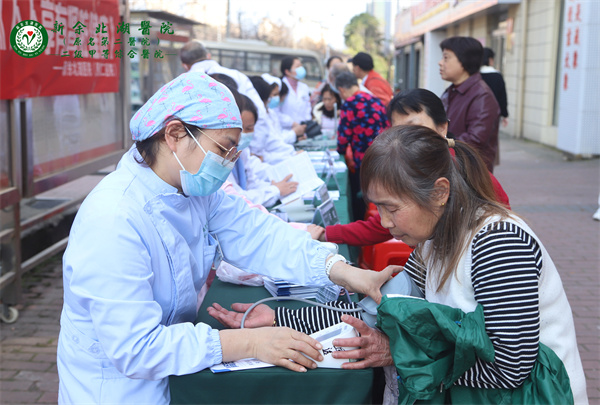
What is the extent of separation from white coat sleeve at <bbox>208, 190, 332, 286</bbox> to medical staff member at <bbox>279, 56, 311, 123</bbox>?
22.8 feet

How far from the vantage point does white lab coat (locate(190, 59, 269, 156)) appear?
16.6 feet

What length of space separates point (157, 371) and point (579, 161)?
10.7 metres

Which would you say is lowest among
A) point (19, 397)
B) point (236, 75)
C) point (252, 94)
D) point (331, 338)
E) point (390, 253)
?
point (19, 397)

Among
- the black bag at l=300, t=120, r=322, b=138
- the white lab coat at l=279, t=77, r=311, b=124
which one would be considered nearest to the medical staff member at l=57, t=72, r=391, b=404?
the black bag at l=300, t=120, r=322, b=138

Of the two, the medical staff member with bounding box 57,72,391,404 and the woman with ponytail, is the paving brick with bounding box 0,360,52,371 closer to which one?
the medical staff member with bounding box 57,72,391,404

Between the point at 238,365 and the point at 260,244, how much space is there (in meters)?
0.63

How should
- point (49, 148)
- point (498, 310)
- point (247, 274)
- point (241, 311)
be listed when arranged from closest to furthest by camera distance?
point (498, 310)
point (241, 311)
point (247, 274)
point (49, 148)

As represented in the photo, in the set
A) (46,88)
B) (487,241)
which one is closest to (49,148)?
(46,88)

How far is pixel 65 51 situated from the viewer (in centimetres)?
503

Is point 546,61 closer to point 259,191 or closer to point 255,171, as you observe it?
point 255,171

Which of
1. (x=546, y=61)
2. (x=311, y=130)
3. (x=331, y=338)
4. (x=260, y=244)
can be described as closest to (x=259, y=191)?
(x=260, y=244)

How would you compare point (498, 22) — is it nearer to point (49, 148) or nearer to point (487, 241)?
point (49, 148)

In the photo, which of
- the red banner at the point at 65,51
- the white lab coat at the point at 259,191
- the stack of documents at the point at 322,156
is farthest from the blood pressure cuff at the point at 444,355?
the stack of documents at the point at 322,156

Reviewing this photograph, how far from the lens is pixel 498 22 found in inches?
715
